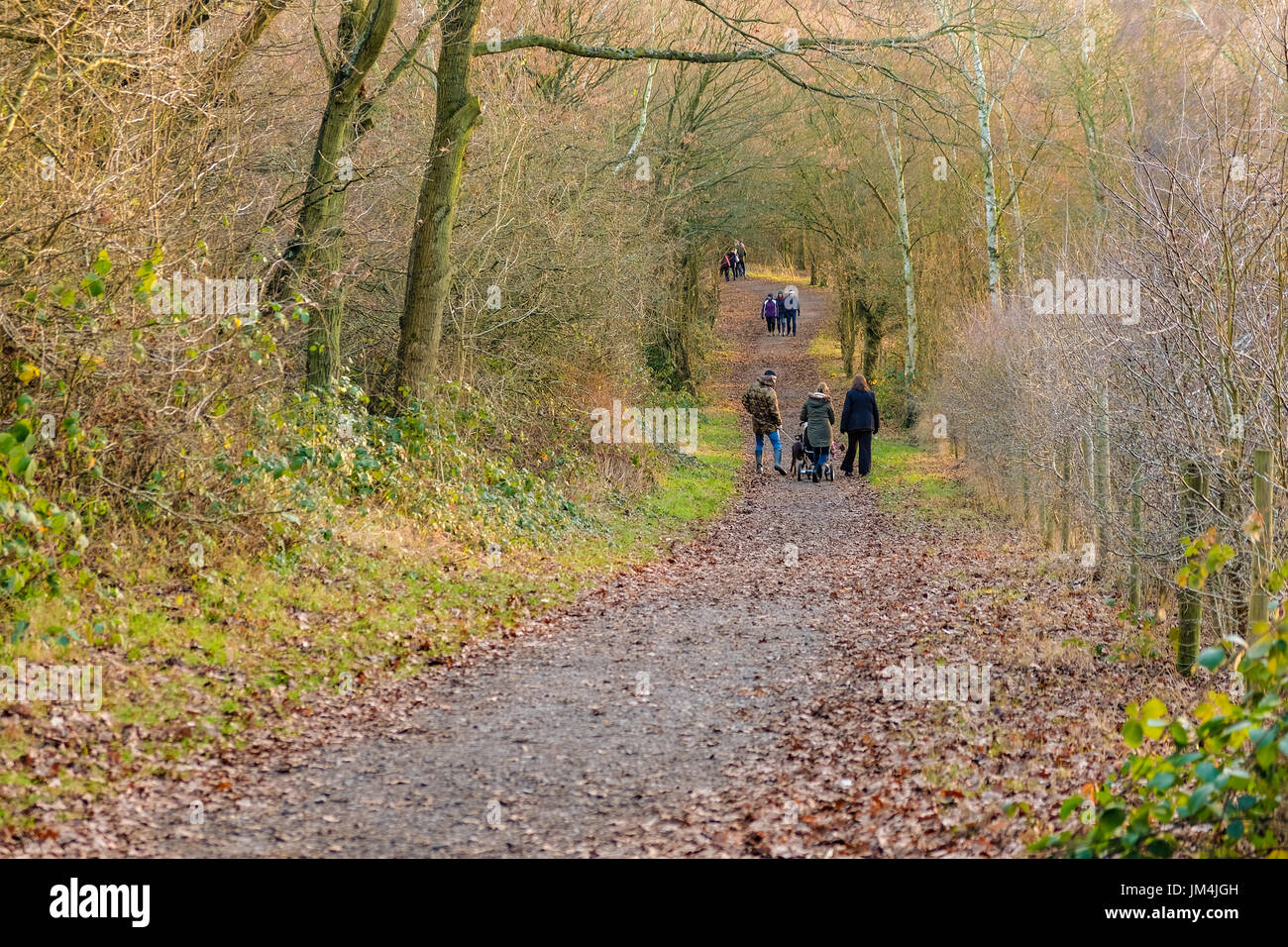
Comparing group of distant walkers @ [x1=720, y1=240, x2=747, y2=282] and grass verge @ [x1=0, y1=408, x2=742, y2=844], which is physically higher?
group of distant walkers @ [x1=720, y1=240, x2=747, y2=282]

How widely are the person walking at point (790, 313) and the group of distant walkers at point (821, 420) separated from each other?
23916 mm

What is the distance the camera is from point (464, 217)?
16062mm

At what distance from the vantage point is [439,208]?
45.1ft

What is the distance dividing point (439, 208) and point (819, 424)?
11.0 metres

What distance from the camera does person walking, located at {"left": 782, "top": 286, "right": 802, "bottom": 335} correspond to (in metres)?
47.2

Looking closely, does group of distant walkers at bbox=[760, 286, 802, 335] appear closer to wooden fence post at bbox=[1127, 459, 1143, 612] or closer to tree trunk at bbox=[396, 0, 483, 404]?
tree trunk at bbox=[396, 0, 483, 404]

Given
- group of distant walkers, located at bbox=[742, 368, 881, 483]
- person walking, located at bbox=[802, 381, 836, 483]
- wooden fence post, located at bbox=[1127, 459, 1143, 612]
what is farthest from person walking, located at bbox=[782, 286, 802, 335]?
wooden fence post, located at bbox=[1127, 459, 1143, 612]

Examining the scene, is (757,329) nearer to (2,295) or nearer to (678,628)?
(678,628)

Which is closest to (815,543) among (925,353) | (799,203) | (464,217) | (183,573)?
(464,217)

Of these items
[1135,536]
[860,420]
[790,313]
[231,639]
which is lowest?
[231,639]

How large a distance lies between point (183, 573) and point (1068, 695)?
7.11 meters

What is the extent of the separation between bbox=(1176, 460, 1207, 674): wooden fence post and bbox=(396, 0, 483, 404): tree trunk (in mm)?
8917

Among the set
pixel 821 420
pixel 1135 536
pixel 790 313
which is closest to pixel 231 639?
pixel 1135 536

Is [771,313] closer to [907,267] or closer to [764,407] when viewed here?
[907,267]
